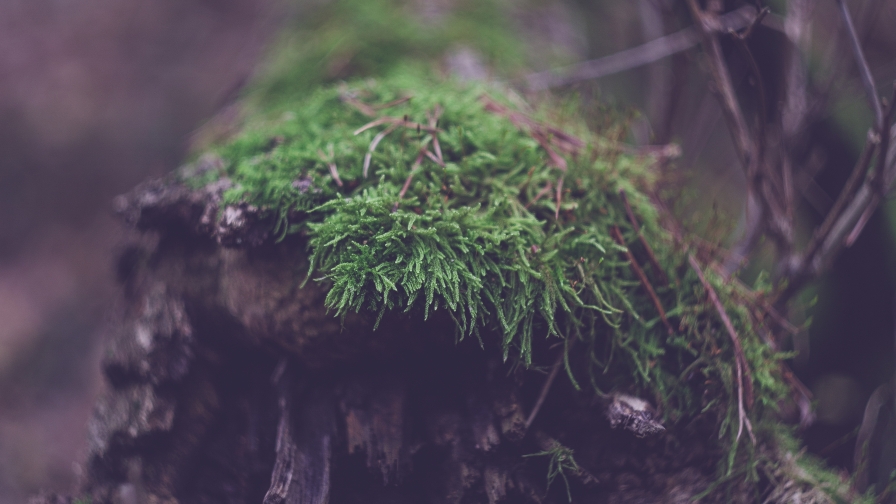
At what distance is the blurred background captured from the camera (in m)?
2.46

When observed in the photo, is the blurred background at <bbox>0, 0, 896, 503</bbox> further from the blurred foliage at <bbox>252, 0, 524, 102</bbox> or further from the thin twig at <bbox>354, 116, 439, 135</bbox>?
the thin twig at <bbox>354, 116, 439, 135</bbox>

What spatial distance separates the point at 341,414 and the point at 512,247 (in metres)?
0.71

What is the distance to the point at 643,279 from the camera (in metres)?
1.52

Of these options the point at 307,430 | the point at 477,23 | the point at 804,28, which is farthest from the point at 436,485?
the point at 804,28

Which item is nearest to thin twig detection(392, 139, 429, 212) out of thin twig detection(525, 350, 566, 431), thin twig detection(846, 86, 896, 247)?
thin twig detection(525, 350, 566, 431)

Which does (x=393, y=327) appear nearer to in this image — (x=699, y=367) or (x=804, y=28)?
(x=699, y=367)

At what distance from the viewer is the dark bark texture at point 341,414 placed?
1.39 m

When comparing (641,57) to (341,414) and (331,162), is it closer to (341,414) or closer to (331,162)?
(331,162)

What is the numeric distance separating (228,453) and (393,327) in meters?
0.81

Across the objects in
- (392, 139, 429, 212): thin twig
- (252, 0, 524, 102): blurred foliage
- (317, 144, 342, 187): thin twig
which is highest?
(252, 0, 524, 102): blurred foliage

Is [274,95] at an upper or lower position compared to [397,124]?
upper

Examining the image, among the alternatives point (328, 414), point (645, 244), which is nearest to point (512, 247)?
point (645, 244)

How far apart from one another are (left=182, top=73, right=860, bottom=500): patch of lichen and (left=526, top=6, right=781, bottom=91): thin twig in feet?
2.71

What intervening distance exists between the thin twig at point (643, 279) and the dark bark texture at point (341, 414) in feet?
1.06
